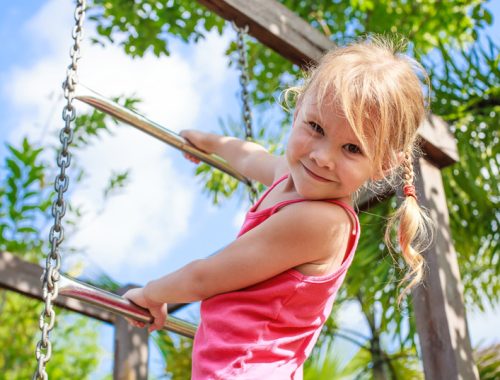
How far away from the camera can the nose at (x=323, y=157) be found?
139cm

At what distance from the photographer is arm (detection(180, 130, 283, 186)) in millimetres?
1972

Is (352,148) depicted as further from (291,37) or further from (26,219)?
(26,219)

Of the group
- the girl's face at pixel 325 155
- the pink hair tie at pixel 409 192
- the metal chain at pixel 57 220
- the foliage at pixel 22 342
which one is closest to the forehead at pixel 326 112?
the girl's face at pixel 325 155

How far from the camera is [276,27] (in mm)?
2605

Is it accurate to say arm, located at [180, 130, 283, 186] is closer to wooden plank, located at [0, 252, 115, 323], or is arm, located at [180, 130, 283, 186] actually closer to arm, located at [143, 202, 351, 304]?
arm, located at [143, 202, 351, 304]

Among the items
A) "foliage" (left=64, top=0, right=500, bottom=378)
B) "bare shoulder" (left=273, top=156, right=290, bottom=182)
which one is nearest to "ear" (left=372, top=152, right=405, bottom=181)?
"bare shoulder" (left=273, top=156, right=290, bottom=182)

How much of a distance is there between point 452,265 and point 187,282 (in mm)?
1298

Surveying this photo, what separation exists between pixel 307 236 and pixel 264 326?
0.65 ft

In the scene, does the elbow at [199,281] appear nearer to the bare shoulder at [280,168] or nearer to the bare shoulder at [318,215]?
the bare shoulder at [318,215]

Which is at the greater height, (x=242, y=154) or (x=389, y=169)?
(x=242, y=154)

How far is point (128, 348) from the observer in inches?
146

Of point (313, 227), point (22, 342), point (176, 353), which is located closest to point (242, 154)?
point (313, 227)

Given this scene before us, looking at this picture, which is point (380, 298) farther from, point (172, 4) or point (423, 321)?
point (172, 4)

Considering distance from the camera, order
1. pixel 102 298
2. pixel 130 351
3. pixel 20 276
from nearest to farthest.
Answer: pixel 102 298, pixel 20 276, pixel 130 351
